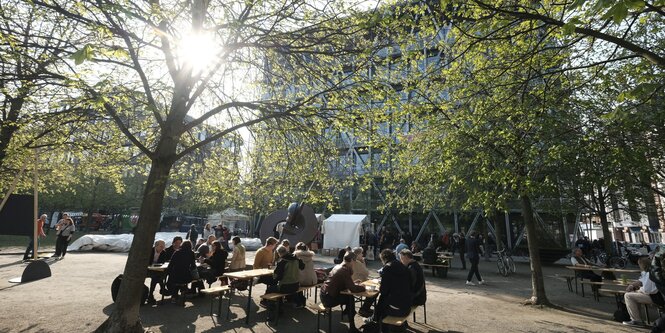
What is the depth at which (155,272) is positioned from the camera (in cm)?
841

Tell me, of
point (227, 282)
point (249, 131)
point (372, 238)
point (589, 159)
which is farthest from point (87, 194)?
point (589, 159)

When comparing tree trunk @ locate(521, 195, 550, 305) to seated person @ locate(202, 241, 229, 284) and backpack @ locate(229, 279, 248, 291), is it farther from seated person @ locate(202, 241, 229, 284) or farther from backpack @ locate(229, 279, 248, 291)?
seated person @ locate(202, 241, 229, 284)

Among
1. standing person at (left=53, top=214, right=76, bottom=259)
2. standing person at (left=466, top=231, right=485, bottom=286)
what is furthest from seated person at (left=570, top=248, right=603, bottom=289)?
standing person at (left=53, top=214, right=76, bottom=259)

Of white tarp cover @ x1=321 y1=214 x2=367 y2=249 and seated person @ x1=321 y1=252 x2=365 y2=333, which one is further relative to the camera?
white tarp cover @ x1=321 y1=214 x2=367 y2=249

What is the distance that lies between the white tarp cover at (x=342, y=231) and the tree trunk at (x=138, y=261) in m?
16.4

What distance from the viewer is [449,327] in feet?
23.8

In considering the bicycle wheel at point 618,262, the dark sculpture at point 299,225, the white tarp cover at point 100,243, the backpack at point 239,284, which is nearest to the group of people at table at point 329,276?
the backpack at point 239,284

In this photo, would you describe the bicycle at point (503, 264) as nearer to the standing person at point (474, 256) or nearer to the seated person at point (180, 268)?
the standing person at point (474, 256)

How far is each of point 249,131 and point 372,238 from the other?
1624 centimetres

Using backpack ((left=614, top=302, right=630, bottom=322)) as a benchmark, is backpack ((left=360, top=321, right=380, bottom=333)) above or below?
below

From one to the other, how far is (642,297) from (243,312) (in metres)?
8.93

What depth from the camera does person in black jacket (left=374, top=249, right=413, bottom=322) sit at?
5941 mm

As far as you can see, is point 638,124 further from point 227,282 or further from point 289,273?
point 227,282

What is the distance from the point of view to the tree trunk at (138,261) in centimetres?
569
